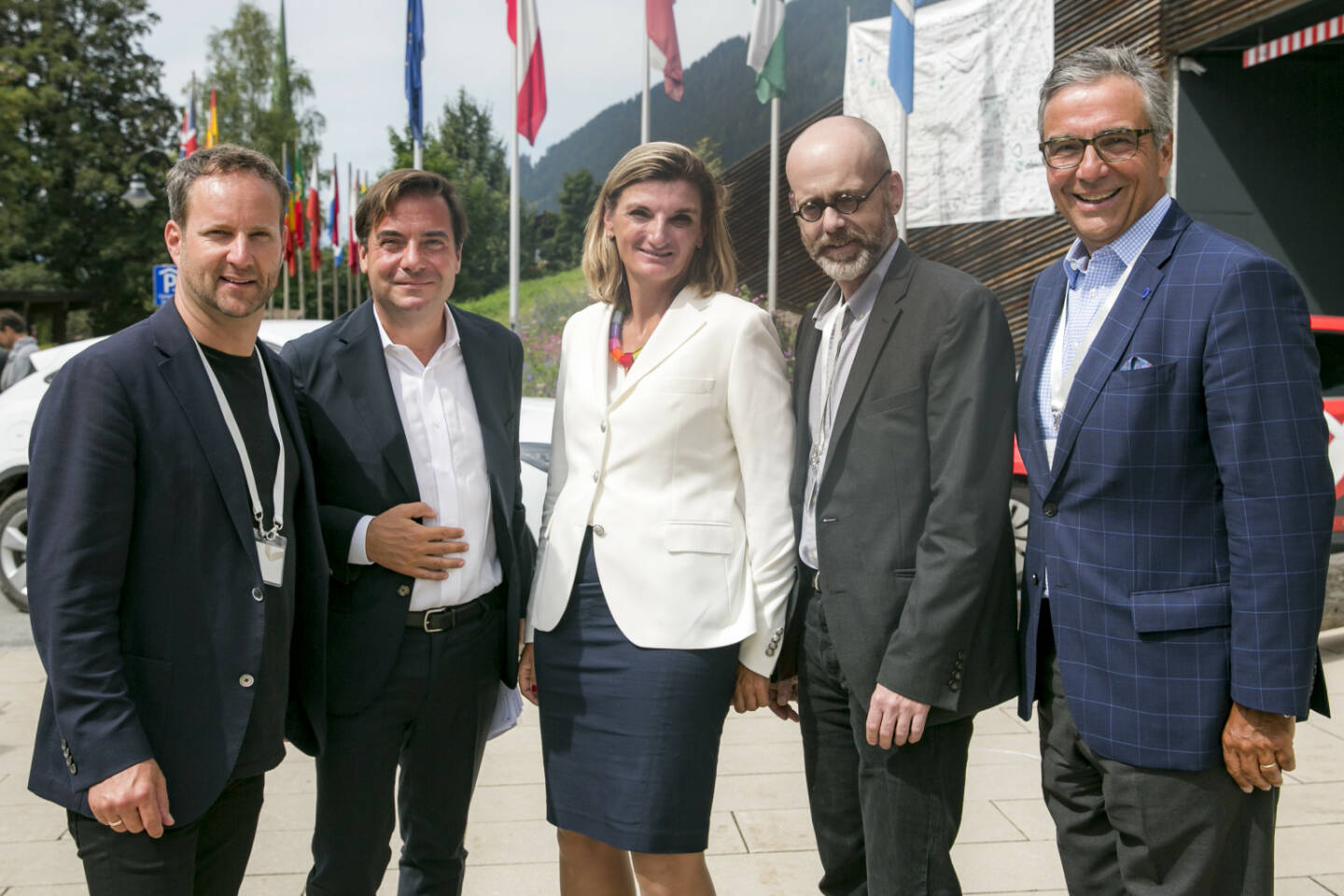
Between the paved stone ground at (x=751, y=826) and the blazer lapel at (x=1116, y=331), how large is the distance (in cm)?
182

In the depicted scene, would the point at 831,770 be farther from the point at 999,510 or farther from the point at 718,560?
the point at 999,510

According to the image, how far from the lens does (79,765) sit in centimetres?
192

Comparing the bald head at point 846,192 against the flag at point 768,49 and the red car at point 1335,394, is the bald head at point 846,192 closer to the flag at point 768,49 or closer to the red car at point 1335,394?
the red car at point 1335,394

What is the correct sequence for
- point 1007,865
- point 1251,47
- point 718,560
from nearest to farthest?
point 718,560
point 1007,865
point 1251,47

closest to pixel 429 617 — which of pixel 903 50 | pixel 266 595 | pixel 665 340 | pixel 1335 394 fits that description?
pixel 266 595

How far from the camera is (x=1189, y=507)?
2102 millimetres

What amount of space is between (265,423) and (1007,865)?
2.69 m

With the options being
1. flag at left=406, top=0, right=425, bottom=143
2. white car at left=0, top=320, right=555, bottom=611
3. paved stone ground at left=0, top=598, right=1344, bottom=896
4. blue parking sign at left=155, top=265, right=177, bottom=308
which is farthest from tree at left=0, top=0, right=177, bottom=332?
paved stone ground at left=0, top=598, right=1344, bottom=896

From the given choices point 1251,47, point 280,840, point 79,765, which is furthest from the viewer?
point 1251,47

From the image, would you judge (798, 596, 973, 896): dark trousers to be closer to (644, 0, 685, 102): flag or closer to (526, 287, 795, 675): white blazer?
(526, 287, 795, 675): white blazer

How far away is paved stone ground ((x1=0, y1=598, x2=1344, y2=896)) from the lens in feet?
11.3

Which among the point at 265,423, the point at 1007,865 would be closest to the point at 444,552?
the point at 265,423

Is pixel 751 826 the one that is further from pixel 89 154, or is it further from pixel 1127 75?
pixel 89 154

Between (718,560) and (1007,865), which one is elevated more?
(718,560)
